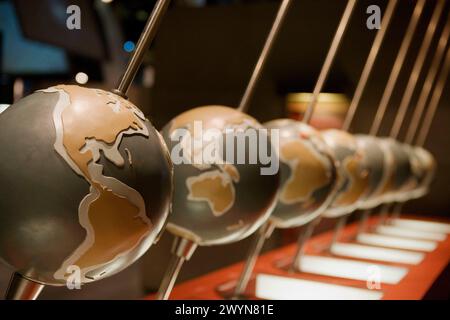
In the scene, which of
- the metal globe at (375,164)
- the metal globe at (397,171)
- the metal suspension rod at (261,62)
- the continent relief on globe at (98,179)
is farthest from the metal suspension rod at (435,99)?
the continent relief on globe at (98,179)

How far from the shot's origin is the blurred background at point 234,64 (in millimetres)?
3609

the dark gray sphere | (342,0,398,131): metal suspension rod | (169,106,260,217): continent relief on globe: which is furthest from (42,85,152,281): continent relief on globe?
the dark gray sphere

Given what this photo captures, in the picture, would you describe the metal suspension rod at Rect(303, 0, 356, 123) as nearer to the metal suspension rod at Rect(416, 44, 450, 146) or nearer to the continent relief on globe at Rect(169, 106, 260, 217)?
the continent relief on globe at Rect(169, 106, 260, 217)

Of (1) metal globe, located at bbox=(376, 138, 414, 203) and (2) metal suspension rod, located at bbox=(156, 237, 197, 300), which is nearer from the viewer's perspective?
(2) metal suspension rod, located at bbox=(156, 237, 197, 300)

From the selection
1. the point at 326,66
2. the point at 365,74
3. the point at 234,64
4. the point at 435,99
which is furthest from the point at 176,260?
the point at 234,64

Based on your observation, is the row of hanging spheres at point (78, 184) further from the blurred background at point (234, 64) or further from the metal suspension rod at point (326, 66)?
the blurred background at point (234, 64)

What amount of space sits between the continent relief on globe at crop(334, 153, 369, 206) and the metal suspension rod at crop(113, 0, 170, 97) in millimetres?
949

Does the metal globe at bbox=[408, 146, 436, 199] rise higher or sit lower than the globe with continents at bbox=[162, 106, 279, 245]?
lower

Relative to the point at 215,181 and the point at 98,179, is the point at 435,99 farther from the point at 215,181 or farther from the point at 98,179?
the point at 98,179

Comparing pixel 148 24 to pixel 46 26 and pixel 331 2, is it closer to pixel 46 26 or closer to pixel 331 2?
pixel 46 26

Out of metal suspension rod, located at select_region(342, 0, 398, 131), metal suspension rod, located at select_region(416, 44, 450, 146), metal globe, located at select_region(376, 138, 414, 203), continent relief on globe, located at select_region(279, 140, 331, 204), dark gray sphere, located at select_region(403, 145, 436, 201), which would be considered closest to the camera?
continent relief on globe, located at select_region(279, 140, 331, 204)

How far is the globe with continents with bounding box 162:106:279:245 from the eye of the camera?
842 mm

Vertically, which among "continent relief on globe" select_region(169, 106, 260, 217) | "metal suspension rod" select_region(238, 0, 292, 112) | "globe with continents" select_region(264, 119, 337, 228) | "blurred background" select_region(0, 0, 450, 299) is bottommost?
"blurred background" select_region(0, 0, 450, 299)

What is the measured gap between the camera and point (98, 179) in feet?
1.86
